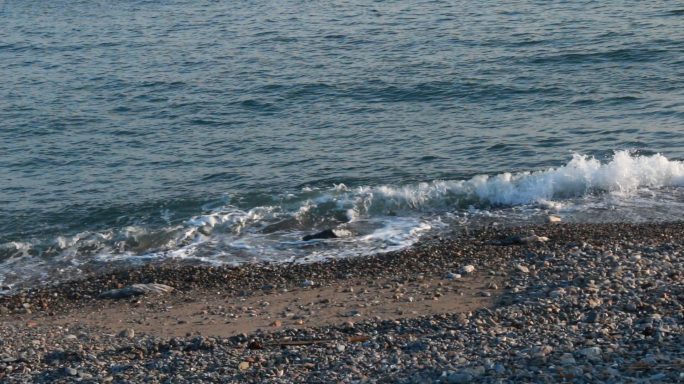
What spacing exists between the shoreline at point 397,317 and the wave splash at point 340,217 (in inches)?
30.3

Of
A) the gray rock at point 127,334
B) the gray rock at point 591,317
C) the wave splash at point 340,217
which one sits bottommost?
the wave splash at point 340,217

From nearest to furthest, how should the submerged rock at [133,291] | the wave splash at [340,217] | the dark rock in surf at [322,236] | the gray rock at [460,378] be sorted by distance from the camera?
the gray rock at [460,378], the submerged rock at [133,291], the wave splash at [340,217], the dark rock in surf at [322,236]

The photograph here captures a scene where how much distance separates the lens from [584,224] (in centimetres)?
1348

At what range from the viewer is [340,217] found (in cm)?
1464

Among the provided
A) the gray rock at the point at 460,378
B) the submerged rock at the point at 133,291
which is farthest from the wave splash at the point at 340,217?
the gray rock at the point at 460,378

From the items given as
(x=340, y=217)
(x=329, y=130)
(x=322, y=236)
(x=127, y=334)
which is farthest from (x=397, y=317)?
(x=329, y=130)

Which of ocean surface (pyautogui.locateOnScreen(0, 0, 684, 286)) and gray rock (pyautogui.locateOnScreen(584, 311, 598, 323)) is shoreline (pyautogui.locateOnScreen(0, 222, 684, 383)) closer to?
gray rock (pyautogui.locateOnScreen(584, 311, 598, 323))

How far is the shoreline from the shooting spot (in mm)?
7633

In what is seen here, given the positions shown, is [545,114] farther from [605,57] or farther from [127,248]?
[127,248]

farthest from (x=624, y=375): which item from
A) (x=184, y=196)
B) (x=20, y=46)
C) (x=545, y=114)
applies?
(x=20, y=46)

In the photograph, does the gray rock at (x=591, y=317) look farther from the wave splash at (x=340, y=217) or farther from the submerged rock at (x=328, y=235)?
the submerged rock at (x=328, y=235)

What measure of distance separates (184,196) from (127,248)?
2.11m

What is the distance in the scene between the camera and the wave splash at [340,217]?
13133mm

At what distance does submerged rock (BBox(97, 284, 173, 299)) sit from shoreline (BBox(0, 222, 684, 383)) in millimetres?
124
